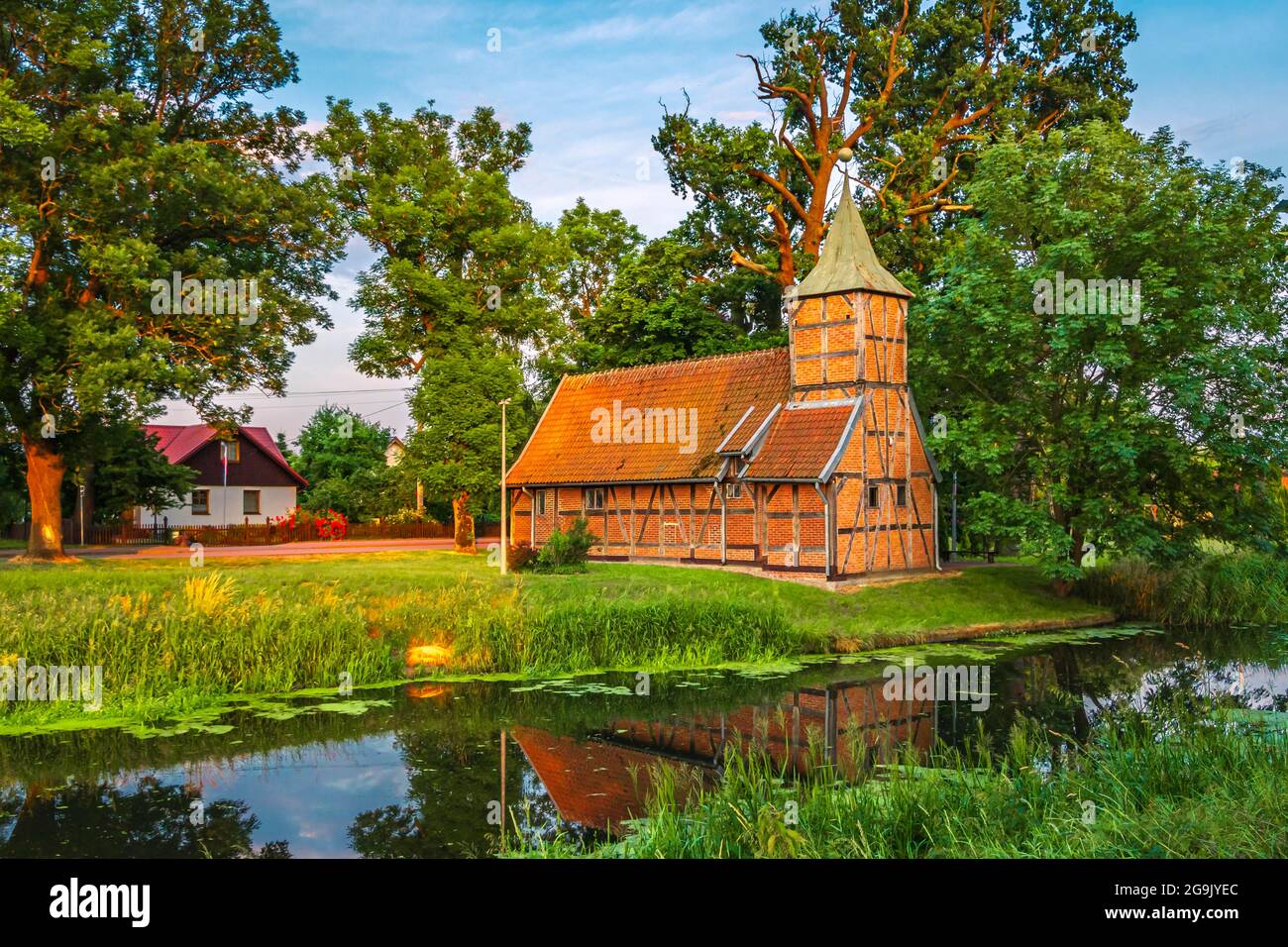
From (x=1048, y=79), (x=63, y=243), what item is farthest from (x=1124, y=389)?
(x=63, y=243)

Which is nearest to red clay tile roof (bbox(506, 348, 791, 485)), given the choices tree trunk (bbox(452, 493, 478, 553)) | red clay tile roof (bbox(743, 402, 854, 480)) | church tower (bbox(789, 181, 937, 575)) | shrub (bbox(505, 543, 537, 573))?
red clay tile roof (bbox(743, 402, 854, 480))

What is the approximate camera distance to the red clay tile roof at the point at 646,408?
101 ft

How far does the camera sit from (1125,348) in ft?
75.7

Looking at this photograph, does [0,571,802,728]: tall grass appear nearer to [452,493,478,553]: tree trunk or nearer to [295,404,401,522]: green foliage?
[452,493,478,553]: tree trunk

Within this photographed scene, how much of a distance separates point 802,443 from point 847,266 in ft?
16.6

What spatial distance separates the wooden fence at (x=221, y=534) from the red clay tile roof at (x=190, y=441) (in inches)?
278

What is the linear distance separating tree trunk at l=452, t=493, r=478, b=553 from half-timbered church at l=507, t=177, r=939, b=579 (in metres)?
5.84

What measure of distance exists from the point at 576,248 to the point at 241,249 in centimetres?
1964

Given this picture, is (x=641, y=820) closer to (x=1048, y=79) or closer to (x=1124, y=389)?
(x=1124, y=389)

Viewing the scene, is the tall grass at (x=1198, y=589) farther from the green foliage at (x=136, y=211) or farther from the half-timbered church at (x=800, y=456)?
the green foliage at (x=136, y=211)

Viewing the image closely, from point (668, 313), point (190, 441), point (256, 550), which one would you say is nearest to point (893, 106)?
point (668, 313)

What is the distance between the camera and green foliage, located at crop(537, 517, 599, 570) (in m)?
28.3

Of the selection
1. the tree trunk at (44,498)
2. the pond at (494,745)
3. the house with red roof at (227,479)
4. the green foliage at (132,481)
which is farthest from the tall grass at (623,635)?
the house with red roof at (227,479)

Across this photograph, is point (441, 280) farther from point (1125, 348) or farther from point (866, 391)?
point (1125, 348)
